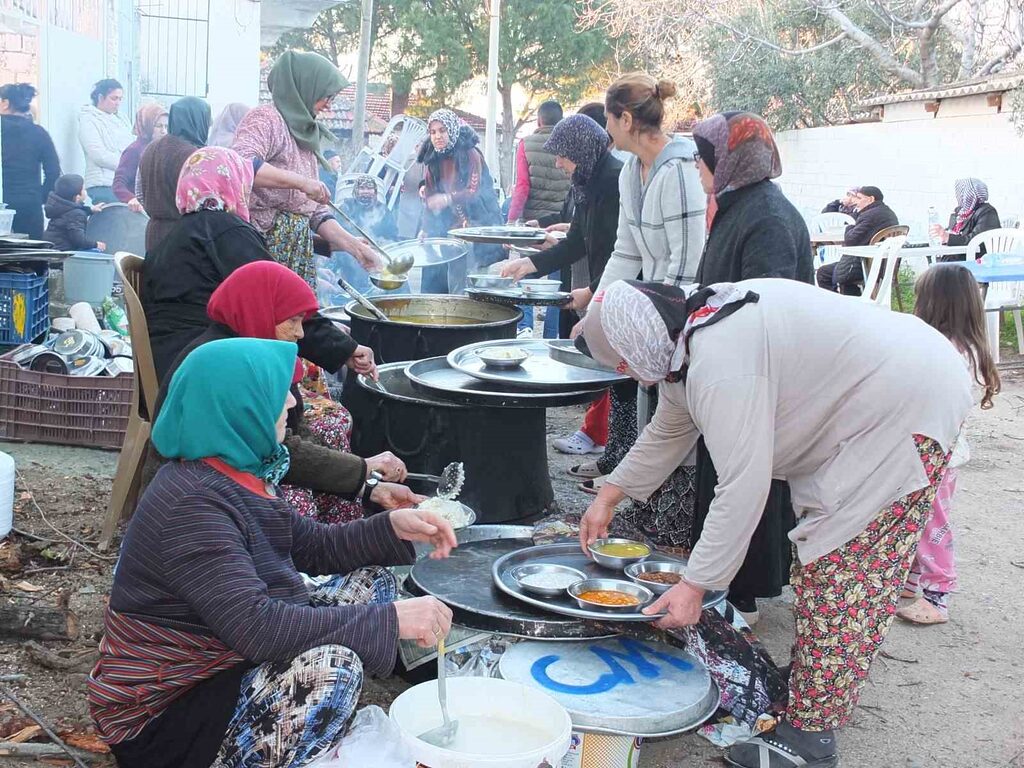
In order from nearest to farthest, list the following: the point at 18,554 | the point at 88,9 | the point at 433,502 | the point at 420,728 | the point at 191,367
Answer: the point at 191,367
the point at 420,728
the point at 433,502
the point at 18,554
the point at 88,9

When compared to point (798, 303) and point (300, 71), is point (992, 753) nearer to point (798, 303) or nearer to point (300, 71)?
point (798, 303)

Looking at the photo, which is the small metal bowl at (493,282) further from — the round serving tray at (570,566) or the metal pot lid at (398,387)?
the round serving tray at (570,566)

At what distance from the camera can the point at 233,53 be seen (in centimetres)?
1473

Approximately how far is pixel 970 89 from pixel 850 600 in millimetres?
13071

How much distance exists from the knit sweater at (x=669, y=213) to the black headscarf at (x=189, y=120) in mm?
3724

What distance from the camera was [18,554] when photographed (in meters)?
4.04

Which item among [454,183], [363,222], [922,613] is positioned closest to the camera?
[922,613]

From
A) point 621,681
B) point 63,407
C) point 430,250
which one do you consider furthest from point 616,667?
point 430,250

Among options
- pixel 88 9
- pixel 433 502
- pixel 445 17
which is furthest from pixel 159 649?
pixel 445 17

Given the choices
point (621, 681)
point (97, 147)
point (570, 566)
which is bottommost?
point (621, 681)

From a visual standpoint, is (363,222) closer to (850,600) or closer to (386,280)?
(386,280)

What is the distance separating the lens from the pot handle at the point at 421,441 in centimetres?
422

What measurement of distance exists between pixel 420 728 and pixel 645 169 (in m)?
2.84

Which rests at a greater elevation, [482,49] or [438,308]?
[482,49]
